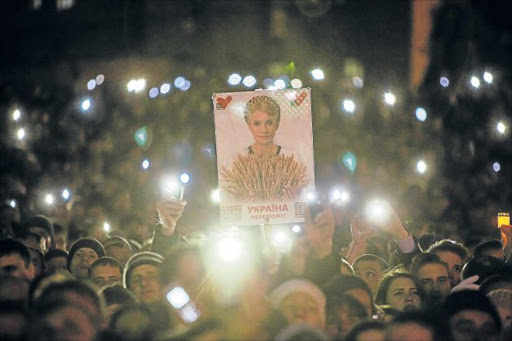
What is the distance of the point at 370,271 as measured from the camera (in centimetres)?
739

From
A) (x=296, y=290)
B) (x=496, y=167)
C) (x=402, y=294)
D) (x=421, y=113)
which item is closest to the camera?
(x=296, y=290)

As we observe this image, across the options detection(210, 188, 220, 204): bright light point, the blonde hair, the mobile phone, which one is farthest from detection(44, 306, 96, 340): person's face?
detection(210, 188, 220, 204): bright light point

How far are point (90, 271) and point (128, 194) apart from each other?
6151 millimetres

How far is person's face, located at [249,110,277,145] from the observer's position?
7547 mm

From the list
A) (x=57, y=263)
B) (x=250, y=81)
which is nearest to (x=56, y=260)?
(x=57, y=263)

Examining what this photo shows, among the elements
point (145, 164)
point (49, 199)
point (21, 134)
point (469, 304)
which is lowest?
point (469, 304)

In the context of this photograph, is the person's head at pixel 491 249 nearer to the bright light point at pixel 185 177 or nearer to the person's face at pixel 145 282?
the person's face at pixel 145 282

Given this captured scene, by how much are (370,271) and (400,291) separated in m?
0.93

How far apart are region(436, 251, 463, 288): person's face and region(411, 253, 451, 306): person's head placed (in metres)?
0.28

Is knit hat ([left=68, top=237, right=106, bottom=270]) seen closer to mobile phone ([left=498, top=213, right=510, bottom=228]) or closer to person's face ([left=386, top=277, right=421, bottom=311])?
person's face ([left=386, top=277, right=421, bottom=311])

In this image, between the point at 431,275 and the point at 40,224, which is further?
the point at 40,224

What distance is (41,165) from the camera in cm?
1517

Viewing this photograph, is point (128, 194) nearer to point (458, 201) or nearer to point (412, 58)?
point (458, 201)

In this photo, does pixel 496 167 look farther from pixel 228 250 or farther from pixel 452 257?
pixel 228 250
